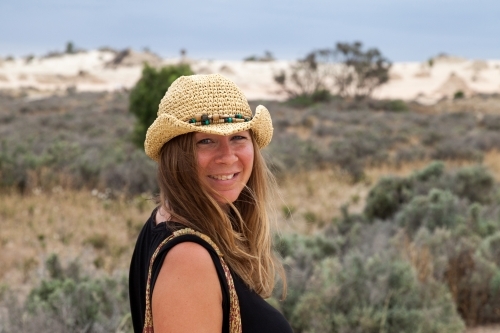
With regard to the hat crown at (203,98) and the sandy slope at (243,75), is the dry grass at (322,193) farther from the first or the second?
the sandy slope at (243,75)

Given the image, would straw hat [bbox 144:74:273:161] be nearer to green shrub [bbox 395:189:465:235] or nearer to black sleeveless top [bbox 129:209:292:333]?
black sleeveless top [bbox 129:209:292:333]

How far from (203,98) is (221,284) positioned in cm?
58

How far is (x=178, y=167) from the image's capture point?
66.6 inches

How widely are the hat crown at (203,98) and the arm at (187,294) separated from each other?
17.2 inches

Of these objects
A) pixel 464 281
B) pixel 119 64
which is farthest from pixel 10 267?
pixel 119 64

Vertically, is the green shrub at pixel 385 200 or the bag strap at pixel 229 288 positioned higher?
the bag strap at pixel 229 288

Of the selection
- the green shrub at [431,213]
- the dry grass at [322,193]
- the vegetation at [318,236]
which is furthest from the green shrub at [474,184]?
the green shrub at [431,213]

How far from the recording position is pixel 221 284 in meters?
1.49

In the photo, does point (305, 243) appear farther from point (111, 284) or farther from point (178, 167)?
point (178, 167)

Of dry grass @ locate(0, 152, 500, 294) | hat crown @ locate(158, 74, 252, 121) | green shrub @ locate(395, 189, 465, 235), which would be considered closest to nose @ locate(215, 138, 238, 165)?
hat crown @ locate(158, 74, 252, 121)

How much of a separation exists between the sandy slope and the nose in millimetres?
52085

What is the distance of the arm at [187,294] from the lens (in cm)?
Answer: 141

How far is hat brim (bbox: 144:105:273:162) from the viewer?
162 cm

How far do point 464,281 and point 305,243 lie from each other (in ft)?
5.68
